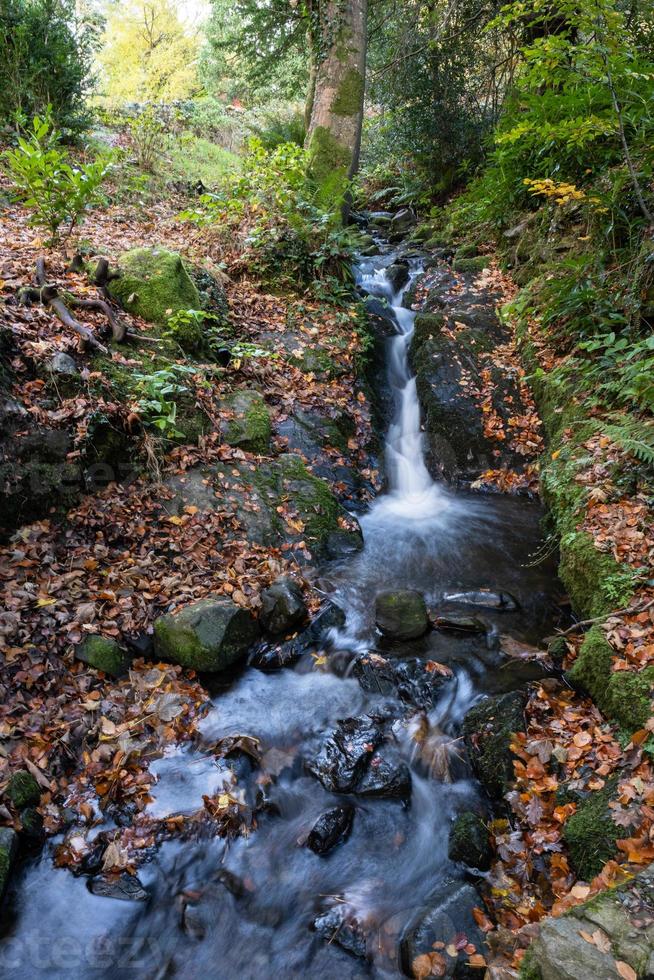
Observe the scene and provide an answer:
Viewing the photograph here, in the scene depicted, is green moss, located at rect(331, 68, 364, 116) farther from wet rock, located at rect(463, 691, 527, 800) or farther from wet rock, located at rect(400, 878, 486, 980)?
wet rock, located at rect(400, 878, 486, 980)

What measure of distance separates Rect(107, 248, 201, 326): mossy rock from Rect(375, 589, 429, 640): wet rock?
434 centimetres

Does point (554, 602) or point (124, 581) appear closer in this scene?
point (124, 581)

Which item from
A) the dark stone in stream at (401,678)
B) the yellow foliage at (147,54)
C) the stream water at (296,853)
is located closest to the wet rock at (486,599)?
the stream water at (296,853)

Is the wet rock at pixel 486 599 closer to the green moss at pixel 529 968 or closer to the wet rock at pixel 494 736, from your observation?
the wet rock at pixel 494 736

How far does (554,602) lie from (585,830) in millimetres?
2540

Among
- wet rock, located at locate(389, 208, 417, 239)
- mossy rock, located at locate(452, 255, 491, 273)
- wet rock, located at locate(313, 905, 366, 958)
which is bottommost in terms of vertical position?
wet rock, located at locate(313, 905, 366, 958)

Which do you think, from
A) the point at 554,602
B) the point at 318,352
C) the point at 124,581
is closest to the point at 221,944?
the point at 124,581

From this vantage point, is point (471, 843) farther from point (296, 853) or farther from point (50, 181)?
point (50, 181)

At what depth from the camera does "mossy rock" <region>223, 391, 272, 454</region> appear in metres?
6.36

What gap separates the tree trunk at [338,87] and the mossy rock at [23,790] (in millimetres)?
9977

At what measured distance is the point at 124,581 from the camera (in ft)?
15.5

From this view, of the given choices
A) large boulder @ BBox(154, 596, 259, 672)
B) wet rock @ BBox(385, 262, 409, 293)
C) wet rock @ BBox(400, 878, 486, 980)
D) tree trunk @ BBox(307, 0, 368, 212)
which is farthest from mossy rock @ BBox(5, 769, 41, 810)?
tree trunk @ BBox(307, 0, 368, 212)

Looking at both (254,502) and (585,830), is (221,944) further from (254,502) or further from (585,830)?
(254,502)

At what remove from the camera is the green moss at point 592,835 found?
296 centimetres
